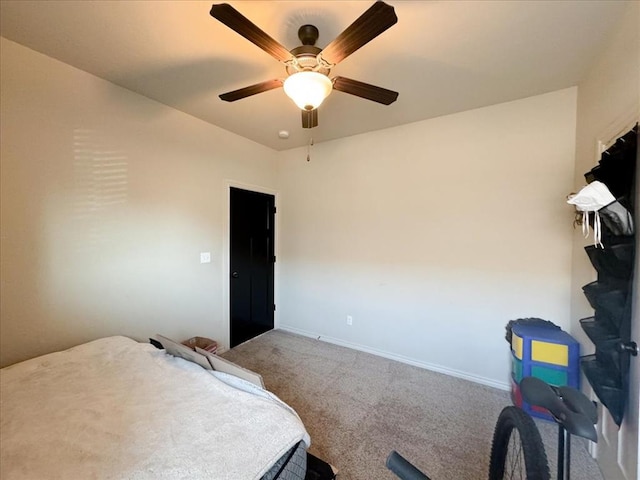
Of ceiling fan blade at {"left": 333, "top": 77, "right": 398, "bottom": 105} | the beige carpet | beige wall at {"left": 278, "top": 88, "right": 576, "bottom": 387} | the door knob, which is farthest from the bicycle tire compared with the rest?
ceiling fan blade at {"left": 333, "top": 77, "right": 398, "bottom": 105}

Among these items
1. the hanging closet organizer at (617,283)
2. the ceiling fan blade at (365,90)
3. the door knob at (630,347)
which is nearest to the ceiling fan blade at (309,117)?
the ceiling fan blade at (365,90)

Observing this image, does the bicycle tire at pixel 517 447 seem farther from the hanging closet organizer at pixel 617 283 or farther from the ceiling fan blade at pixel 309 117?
the ceiling fan blade at pixel 309 117

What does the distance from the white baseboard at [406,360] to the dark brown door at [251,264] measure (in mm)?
558

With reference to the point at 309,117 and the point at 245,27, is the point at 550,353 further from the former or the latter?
the point at 245,27

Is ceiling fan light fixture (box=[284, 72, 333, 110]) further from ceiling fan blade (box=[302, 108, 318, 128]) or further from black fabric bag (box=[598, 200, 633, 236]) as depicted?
black fabric bag (box=[598, 200, 633, 236])

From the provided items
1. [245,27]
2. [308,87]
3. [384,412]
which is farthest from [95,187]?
[384,412]

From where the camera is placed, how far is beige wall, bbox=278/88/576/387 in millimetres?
2217

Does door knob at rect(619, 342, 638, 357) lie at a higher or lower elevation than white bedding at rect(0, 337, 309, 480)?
higher

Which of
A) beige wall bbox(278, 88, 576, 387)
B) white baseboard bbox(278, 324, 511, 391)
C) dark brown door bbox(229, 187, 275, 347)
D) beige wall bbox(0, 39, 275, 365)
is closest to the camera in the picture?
beige wall bbox(0, 39, 275, 365)

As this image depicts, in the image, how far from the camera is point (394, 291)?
295 centimetres

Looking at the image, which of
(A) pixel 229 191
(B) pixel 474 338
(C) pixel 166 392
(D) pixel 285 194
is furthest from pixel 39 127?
(B) pixel 474 338

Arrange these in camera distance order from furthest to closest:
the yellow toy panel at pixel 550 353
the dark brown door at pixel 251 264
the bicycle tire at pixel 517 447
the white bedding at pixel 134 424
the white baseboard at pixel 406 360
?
the dark brown door at pixel 251 264, the white baseboard at pixel 406 360, the yellow toy panel at pixel 550 353, the white bedding at pixel 134 424, the bicycle tire at pixel 517 447

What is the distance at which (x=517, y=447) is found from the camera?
1188mm

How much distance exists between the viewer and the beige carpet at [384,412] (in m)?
1.61
